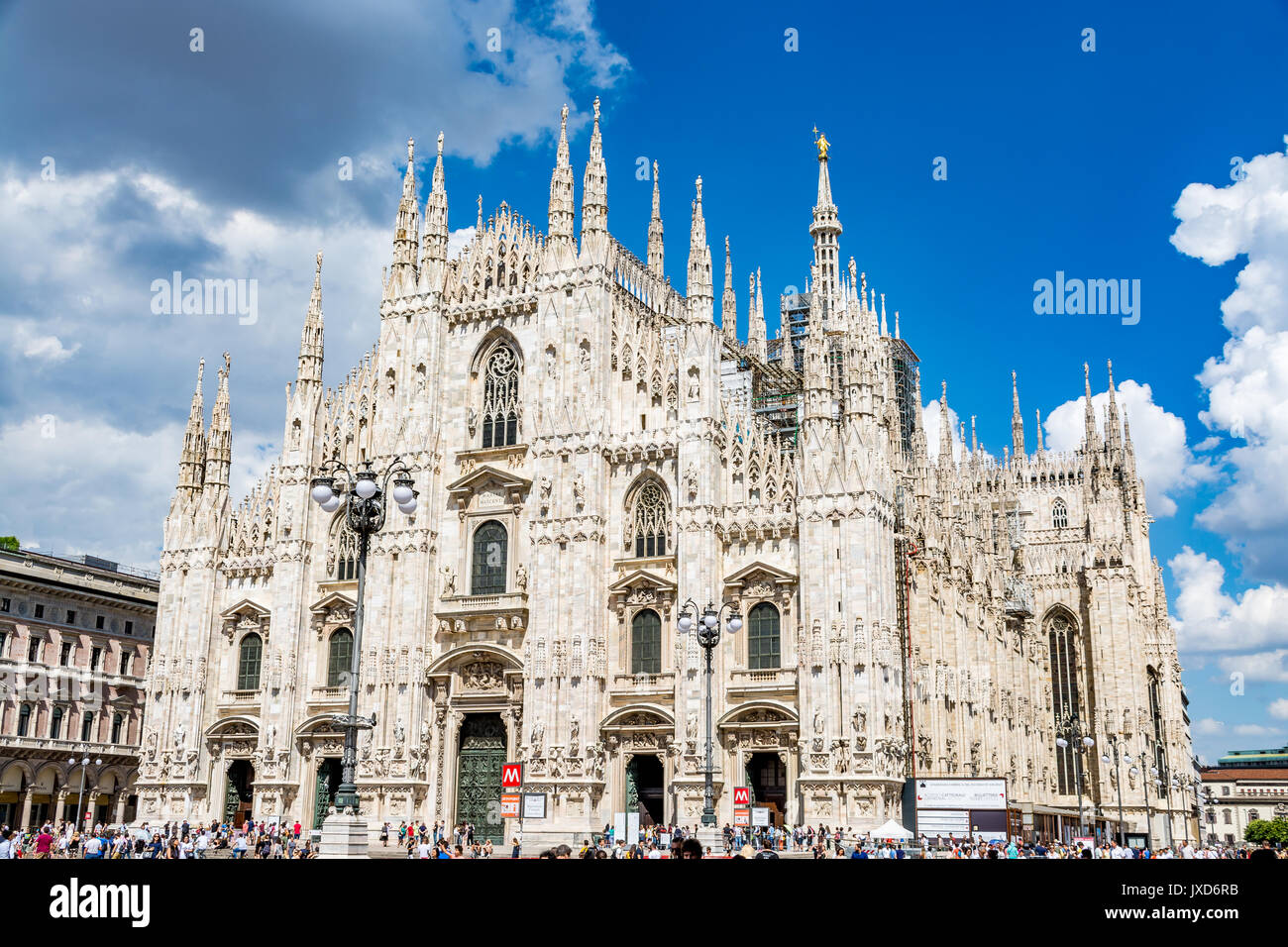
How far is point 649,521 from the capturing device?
1843 inches

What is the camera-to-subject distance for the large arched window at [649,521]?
46375mm

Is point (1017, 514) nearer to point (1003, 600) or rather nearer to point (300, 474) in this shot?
point (1003, 600)

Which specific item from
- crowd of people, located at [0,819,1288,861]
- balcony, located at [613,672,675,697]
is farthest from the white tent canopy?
balcony, located at [613,672,675,697]

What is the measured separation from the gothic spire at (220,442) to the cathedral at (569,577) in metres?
0.14

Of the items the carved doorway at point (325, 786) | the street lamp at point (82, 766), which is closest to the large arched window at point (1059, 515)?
the carved doorway at point (325, 786)

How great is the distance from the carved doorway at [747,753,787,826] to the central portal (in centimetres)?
973

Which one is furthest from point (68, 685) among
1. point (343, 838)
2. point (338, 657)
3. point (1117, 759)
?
point (1117, 759)

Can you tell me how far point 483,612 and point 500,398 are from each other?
29.4 ft

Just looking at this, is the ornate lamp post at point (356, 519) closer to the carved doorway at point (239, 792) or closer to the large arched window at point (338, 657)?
the large arched window at point (338, 657)

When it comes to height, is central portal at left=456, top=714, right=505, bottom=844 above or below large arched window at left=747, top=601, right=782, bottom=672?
below

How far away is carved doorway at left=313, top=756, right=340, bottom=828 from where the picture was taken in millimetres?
48125

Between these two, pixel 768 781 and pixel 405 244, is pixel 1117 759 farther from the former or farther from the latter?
pixel 405 244

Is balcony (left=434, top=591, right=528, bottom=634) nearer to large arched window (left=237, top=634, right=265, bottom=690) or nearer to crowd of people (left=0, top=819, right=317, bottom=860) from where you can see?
large arched window (left=237, top=634, right=265, bottom=690)
